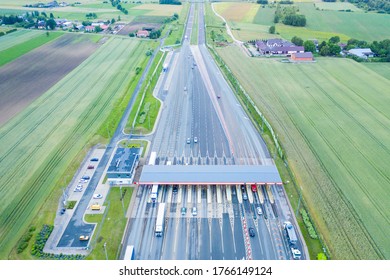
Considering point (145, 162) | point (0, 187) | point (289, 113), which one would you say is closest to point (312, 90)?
point (289, 113)

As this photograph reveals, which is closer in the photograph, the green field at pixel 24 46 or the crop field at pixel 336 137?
the crop field at pixel 336 137

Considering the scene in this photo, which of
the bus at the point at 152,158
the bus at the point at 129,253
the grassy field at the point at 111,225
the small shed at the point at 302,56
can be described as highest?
the small shed at the point at 302,56

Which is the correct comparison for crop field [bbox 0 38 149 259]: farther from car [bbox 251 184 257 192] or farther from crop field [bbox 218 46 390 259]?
crop field [bbox 218 46 390 259]

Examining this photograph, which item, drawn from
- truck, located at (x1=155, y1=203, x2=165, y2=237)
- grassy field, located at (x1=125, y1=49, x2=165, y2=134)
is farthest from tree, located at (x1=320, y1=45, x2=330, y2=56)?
truck, located at (x1=155, y1=203, x2=165, y2=237)

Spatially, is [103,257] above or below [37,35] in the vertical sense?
below

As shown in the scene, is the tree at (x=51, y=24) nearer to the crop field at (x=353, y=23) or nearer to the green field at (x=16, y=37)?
the green field at (x=16, y=37)

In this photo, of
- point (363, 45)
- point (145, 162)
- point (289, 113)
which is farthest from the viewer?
point (363, 45)

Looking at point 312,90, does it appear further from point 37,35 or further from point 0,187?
point 37,35

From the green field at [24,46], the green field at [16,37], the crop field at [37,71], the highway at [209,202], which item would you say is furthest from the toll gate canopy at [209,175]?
the green field at [16,37]
